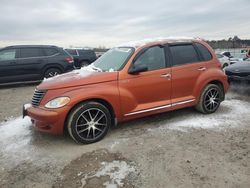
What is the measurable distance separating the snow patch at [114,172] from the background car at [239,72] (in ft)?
18.2

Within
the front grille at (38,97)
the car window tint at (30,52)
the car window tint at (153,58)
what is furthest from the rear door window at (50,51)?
the car window tint at (153,58)

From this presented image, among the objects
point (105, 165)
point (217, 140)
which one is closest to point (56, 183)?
point (105, 165)

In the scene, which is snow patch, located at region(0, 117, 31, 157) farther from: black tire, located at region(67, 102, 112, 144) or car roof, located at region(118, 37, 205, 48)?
car roof, located at region(118, 37, 205, 48)

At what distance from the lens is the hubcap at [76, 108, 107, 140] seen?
4652mm

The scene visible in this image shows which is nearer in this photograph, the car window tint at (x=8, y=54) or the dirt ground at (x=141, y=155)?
the dirt ground at (x=141, y=155)

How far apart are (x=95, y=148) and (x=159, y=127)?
57.8 inches

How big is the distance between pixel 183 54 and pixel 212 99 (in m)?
1.25

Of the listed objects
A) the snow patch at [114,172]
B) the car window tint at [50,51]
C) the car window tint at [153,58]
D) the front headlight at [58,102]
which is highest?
the car window tint at [50,51]

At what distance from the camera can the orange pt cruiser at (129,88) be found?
4582mm

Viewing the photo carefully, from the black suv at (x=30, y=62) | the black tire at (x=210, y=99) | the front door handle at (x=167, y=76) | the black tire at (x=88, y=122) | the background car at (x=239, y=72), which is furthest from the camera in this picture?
A: the black suv at (x=30, y=62)

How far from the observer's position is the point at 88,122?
469 cm

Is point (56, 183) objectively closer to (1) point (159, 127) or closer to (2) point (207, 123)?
(1) point (159, 127)

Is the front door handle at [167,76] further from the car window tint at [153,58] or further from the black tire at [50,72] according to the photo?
the black tire at [50,72]

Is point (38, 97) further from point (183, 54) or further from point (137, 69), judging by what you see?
point (183, 54)
